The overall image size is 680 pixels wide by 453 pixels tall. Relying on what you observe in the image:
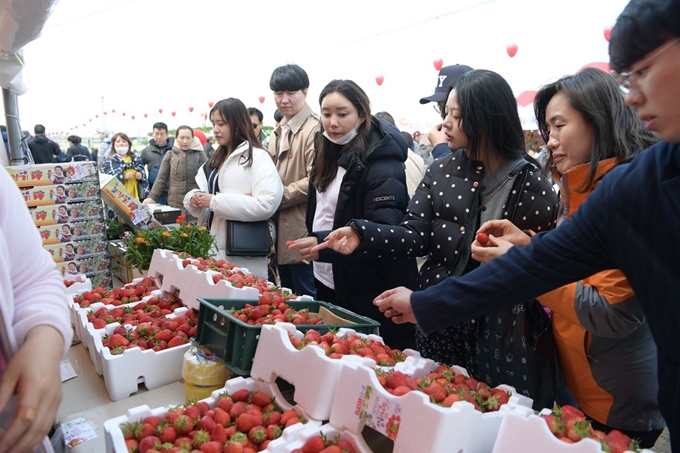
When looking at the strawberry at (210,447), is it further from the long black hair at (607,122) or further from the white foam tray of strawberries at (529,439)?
the long black hair at (607,122)

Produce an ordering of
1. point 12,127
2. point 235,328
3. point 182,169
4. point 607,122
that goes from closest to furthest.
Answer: point 607,122
point 235,328
point 12,127
point 182,169

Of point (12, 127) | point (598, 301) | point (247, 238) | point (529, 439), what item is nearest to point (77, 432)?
point (529, 439)

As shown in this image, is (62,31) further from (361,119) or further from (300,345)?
(300,345)

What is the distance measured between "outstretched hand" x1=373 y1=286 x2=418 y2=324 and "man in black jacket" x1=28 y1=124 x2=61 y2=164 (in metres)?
8.38

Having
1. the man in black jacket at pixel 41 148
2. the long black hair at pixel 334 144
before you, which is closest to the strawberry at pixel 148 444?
the long black hair at pixel 334 144

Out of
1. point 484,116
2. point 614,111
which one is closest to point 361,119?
point 484,116

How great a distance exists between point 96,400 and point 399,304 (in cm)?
112

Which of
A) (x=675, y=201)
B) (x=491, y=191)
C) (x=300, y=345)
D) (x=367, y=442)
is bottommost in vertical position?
(x=367, y=442)

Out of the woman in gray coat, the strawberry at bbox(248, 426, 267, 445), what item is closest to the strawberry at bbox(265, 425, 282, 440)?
the strawberry at bbox(248, 426, 267, 445)

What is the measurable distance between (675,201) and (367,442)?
0.92 meters

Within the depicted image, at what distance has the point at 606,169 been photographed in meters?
1.46

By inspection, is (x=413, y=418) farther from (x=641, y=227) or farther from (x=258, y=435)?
(x=641, y=227)

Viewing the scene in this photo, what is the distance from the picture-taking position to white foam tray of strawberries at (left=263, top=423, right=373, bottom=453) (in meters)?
1.26

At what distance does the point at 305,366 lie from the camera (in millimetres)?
1427
